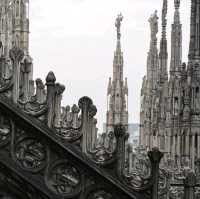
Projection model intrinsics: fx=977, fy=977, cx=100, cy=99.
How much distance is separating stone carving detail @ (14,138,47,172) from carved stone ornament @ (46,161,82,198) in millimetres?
114

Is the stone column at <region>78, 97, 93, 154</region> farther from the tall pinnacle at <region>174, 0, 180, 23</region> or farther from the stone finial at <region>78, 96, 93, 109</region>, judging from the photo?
the tall pinnacle at <region>174, 0, 180, 23</region>

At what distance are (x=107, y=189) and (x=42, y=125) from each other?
0.74m

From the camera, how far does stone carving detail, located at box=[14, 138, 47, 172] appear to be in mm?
7879

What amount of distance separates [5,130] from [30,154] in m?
0.28

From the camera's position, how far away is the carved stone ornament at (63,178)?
26.0 feet

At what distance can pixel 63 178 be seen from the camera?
7.93 metres

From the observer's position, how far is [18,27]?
161 ft

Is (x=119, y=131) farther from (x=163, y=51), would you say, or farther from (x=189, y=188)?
(x=163, y=51)

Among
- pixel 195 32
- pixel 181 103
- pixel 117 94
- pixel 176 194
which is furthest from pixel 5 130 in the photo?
pixel 117 94

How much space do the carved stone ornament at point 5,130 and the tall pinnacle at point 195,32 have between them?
22.2m

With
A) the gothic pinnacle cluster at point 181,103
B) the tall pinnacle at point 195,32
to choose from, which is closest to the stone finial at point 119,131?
the gothic pinnacle cluster at point 181,103

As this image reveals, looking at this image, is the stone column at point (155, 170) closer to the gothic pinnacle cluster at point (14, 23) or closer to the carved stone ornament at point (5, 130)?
the carved stone ornament at point (5, 130)

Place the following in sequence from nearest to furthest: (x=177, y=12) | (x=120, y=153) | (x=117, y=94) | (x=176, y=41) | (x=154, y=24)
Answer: (x=120, y=153) < (x=177, y=12) < (x=176, y=41) < (x=117, y=94) < (x=154, y=24)

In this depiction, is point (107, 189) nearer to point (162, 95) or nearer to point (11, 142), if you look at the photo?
point (11, 142)
